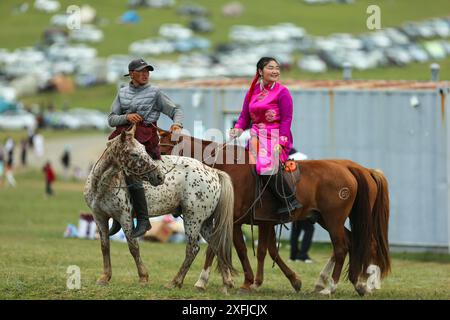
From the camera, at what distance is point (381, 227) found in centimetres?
1507

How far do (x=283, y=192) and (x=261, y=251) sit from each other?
38.3 inches

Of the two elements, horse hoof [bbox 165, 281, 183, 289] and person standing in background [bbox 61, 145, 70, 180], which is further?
person standing in background [bbox 61, 145, 70, 180]

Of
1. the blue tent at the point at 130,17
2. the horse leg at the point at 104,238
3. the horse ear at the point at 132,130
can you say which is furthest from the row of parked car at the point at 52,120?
the horse ear at the point at 132,130

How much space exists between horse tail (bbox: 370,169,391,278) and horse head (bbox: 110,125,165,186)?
3396 mm

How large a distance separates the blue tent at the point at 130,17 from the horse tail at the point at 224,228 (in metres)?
90.2

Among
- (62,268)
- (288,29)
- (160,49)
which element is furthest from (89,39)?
(62,268)

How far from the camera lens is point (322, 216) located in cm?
1472

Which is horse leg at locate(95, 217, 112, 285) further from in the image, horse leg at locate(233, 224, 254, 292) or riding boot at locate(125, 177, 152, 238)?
horse leg at locate(233, 224, 254, 292)

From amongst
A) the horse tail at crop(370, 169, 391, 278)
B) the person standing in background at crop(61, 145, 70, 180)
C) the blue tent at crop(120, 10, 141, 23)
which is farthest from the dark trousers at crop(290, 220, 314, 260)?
the blue tent at crop(120, 10, 141, 23)

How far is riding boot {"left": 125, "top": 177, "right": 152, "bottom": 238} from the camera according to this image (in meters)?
13.5

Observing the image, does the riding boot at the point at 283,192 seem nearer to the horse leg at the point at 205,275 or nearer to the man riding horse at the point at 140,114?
the horse leg at the point at 205,275

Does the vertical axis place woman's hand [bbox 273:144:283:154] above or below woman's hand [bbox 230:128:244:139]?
below

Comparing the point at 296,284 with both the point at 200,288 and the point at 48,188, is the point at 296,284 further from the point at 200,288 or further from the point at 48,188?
the point at 48,188

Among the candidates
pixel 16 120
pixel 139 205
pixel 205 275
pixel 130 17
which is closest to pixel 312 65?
pixel 16 120
